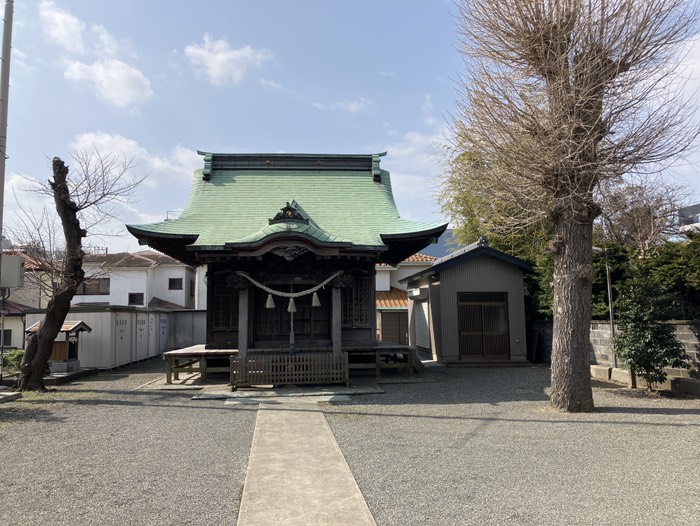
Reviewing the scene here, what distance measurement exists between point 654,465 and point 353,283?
970cm

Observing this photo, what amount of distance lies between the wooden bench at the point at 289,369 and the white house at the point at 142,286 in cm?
2356

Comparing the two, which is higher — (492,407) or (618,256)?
(618,256)

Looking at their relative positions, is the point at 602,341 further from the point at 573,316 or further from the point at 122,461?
the point at 122,461

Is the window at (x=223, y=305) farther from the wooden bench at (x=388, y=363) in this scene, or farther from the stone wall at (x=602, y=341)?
the stone wall at (x=602, y=341)

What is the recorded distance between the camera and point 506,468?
5727 mm

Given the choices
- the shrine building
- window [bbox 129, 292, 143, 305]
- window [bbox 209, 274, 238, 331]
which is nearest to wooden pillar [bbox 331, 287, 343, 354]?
the shrine building

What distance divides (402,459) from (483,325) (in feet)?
40.8

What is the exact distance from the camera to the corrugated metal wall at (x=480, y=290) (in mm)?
17578

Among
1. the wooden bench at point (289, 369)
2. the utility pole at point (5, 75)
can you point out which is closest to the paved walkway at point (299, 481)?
the wooden bench at point (289, 369)

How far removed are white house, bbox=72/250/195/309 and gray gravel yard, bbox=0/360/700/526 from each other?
80.0 feet

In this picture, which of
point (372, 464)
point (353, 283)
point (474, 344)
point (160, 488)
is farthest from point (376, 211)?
point (160, 488)

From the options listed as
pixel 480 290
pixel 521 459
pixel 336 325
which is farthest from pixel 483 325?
pixel 521 459

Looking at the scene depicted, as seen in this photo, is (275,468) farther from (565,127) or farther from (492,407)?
(565,127)

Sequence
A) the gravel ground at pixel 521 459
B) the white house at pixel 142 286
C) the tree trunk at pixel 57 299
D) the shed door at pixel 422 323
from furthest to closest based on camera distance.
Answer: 1. the white house at pixel 142 286
2. the shed door at pixel 422 323
3. the tree trunk at pixel 57 299
4. the gravel ground at pixel 521 459
